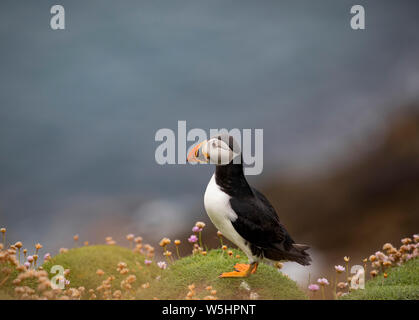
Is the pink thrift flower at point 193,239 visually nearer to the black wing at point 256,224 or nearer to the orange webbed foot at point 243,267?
the orange webbed foot at point 243,267

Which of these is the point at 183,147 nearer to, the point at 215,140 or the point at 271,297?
the point at 215,140

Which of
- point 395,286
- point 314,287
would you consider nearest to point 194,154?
point 314,287

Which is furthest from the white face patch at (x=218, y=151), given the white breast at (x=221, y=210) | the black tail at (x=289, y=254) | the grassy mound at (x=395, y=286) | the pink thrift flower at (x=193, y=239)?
the grassy mound at (x=395, y=286)

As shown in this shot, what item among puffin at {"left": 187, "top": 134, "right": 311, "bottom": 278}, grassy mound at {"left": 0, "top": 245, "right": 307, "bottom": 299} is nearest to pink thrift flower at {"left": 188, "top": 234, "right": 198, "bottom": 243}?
grassy mound at {"left": 0, "top": 245, "right": 307, "bottom": 299}

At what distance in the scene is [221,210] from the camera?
277cm

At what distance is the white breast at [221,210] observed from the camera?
2770mm

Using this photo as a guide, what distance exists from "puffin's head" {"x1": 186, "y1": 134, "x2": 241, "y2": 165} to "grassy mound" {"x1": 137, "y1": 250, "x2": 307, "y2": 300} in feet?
2.93

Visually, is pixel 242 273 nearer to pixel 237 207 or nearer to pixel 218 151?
pixel 237 207

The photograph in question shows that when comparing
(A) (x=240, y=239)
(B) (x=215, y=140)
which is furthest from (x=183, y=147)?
(A) (x=240, y=239)

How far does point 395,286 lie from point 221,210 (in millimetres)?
1526

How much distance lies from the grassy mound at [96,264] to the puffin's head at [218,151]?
136 cm

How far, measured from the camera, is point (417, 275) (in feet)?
11.4

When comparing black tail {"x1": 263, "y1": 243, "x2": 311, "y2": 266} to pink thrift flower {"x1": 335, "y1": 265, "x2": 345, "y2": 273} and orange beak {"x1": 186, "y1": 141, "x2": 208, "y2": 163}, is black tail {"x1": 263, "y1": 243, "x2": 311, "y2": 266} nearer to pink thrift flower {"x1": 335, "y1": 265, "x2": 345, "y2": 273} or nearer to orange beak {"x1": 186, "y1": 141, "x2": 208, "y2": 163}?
pink thrift flower {"x1": 335, "y1": 265, "x2": 345, "y2": 273}

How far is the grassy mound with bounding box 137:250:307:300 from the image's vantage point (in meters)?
2.89
